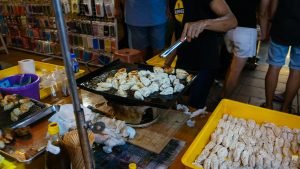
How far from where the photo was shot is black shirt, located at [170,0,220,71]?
1.43 meters

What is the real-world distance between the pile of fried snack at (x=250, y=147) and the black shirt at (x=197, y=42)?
0.54 meters

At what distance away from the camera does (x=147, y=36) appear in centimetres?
298

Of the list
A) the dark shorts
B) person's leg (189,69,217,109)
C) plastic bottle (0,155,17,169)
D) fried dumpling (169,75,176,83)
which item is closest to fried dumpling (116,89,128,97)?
fried dumpling (169,75,176,83)

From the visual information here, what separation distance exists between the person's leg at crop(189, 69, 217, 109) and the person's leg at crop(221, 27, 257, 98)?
100 cm

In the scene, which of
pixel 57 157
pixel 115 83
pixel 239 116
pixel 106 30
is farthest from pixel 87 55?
pixel 57 157

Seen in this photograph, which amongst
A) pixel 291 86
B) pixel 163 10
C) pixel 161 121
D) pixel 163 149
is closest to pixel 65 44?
pixel 163 149

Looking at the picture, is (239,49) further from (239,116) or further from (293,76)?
(239,116)

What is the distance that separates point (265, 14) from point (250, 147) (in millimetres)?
1778

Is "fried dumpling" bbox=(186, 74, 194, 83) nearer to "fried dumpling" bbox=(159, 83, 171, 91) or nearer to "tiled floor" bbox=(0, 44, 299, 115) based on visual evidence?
"fried dumpling" bbox=(159, 83, 171, 91)

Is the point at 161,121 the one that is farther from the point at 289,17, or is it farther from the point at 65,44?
the point at 289,17

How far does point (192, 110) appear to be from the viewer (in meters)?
1.17

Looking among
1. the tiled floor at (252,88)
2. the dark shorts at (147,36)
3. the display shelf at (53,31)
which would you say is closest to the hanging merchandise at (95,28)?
the display shelf at (53,31)

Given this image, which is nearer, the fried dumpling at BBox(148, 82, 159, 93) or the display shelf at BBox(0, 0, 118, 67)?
the fried dumpling at BBox(148, 82, 159, 93)

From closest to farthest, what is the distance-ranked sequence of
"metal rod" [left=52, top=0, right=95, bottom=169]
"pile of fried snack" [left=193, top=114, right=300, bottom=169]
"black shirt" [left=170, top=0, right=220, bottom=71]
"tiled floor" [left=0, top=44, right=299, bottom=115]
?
1. "metal rod" [left=52, top=0, right=95, bottom=169]
2. "pile of fried snack" [left=193, top=114, right=300, bottom=169]
3. "black shirt" [left=170, top=0, right=220, bottom=71]
4. "tiled floor" [left=0, top=44, right=299, bottom=115]
